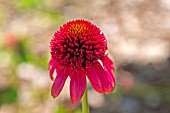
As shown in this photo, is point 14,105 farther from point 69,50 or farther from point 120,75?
point 69,50

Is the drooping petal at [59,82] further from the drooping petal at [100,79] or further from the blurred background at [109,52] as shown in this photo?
the blurred background at [109,52]

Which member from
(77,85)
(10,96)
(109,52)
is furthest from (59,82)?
(109,52)

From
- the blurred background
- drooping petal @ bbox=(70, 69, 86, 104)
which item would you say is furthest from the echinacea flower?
the blurred background

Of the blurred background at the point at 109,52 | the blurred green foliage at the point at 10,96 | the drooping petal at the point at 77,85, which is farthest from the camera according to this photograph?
the blurred background at the point at 109,52

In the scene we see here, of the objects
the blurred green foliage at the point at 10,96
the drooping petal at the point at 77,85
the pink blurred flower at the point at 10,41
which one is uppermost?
the pink blurred flower at the point at 10,41

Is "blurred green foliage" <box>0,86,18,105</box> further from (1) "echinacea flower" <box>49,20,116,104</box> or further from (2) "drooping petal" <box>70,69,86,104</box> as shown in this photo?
(2) "drooping petal" <box>70,69,86,104</box>

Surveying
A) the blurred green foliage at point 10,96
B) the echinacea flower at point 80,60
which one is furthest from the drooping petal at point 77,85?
the blurred green foliage at point 10,96

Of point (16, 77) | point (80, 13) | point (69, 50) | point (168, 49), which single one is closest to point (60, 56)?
point (69, 50)
